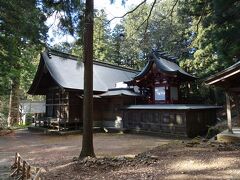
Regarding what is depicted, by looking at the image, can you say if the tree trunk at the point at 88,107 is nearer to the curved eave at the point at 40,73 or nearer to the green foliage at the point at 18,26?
the green foliage at the point at 18,26

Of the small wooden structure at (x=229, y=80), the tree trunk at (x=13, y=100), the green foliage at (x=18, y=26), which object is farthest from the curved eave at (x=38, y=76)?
the small wooden structure at (x=229, y=80)

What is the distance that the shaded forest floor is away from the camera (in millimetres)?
5891

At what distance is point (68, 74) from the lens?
73.1ft

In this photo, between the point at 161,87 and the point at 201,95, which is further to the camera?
the point at 201,95

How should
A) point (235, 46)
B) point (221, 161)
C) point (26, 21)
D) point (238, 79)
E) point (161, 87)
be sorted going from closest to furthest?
point (221, 161) < point (238, 79) < point (26, 21) < point (235, 46) < point (161, 87)

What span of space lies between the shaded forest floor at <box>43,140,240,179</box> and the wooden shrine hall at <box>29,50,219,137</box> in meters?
9.34

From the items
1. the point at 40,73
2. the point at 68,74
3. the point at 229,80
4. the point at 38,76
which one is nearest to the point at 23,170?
the point at 229,80

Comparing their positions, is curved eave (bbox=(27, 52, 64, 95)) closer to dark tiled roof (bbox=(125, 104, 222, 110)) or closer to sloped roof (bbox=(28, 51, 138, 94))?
sloped roof (bbox=(28, 51, 138, 94))

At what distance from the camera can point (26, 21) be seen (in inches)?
482

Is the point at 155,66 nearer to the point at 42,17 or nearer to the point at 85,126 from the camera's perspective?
the point at 42,17

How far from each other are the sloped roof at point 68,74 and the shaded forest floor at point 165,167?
42.9 ft

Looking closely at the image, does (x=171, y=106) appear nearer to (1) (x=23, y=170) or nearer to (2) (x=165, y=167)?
(2) (x=165, y=167)

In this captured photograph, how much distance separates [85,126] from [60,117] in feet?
45.2

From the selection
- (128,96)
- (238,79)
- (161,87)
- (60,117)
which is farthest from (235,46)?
(60,117)
